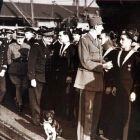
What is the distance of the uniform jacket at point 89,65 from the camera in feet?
26.3

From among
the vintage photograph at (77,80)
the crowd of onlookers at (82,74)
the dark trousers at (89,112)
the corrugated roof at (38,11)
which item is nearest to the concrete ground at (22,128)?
the vintage photograph at (77,80)

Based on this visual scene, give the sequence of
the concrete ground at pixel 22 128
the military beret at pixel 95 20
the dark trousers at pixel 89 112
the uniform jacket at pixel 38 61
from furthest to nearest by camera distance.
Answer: the uniform jacket at pixel 38 61
the concrete ground at pixel 22 128
the dark trousers at pixel 89 112
the military beret at pixel 95 20

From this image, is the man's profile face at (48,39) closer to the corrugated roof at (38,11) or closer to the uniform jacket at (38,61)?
the uniform jacket at (38,61)

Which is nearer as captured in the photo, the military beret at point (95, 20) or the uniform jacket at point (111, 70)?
the military beret at point (95, 20)

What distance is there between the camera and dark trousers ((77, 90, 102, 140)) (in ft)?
27.0

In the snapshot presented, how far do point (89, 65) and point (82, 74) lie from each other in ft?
0.75

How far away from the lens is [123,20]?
13.5 metres

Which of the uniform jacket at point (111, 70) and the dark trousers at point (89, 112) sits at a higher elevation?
the uniform jacket at point (111, 70)

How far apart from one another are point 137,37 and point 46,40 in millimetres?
2166

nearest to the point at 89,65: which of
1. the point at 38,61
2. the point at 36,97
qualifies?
the point at 38,61

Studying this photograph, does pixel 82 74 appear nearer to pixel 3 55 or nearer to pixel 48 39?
pixel 48 39

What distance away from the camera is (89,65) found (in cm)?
802

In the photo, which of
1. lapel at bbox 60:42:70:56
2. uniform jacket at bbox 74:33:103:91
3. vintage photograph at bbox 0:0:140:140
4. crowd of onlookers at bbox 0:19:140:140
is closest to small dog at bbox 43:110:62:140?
vintage photograph at bbox 0:0:140:140

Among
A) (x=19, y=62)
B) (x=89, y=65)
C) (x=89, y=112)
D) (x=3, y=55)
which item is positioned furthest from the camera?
(x=3, y=55)
